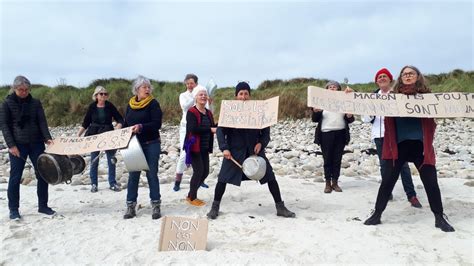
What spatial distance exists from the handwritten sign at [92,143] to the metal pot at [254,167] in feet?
5.12

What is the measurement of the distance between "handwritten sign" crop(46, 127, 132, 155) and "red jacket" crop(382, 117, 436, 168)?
3220 millimetres

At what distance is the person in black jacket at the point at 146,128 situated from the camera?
17.5 ft

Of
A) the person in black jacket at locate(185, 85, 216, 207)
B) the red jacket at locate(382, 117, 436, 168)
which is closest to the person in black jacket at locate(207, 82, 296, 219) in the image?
the person in black jacket at locate(185, 85, 216, 207)

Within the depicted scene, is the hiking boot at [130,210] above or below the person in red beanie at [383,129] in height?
below

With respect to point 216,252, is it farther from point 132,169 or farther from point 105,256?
point 132,169

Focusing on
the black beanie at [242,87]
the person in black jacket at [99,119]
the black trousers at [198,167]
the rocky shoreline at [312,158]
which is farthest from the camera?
the rocky shoreline at [312,158]

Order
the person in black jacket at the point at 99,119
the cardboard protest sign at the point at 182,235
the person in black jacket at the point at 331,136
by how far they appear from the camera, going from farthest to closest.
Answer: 1. the person in black jacket at the point at 99,119
2. the person in black jacket at the point at 331,136
3. the cardboard protest sign at the point at 182,235

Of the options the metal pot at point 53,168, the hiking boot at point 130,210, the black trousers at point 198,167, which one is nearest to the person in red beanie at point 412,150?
the black trousers at point 198,167

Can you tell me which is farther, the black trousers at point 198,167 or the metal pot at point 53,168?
the black trousers at point 198,167

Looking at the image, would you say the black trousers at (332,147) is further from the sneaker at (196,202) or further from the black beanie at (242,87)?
the sneaker at (196,202)

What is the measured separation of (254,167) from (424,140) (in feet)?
6.72

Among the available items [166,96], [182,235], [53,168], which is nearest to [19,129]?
[53,168]

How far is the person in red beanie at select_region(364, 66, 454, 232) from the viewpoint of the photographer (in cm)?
465

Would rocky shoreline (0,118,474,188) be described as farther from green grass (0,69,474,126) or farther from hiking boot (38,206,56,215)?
green grass (0,69,474,126)
